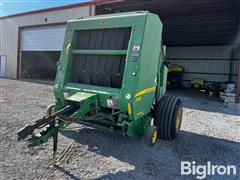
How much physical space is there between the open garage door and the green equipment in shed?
1234 cm

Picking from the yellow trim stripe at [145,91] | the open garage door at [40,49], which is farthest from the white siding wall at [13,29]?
the yellow trim stripe at [145,91]

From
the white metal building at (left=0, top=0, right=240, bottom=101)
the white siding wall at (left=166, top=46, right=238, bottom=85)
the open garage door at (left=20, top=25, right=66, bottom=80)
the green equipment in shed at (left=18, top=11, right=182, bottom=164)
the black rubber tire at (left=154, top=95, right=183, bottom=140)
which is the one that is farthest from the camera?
the white siding wall at (left=166, top=46, right=238, bottom=85)

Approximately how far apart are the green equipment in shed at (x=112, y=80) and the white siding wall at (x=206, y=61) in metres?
15.9

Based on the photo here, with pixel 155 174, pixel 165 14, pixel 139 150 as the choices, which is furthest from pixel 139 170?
pixel 165 14

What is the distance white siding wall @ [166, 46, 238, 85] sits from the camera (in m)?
18.7

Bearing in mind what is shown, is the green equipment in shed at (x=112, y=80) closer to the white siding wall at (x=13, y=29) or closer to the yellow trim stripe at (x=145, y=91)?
the yellow trim stripe at (x=145, y=91)

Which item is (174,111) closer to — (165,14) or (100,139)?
(100,139)

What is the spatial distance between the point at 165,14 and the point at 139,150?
1038cm

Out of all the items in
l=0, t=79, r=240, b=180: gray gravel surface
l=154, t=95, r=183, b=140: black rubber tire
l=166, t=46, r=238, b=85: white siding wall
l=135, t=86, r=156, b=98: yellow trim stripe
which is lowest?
l=0, t=79, r=240, b=180: gray gravel surface

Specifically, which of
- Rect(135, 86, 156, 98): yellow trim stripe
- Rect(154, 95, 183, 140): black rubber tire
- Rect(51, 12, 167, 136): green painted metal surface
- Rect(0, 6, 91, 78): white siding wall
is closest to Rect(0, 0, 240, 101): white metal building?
Rect(0, 6, 91, 78): white siding wall

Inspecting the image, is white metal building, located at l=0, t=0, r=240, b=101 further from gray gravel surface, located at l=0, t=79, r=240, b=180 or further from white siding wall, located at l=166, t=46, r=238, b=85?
gray gravel surface, located at l=0, t=79, r=240, b=180

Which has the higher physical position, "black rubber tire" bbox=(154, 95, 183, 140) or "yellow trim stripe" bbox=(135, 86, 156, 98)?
"yellow trim stripe" bbox=(135, 86, 156, 98)

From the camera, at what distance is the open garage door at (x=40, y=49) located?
648 inches

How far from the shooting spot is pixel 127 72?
3.67 meters
